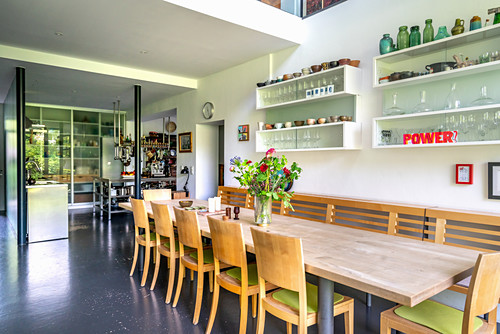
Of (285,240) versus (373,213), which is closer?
(285,240)

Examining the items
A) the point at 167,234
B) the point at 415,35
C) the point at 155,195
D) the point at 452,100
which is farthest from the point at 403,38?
the point at 155,195

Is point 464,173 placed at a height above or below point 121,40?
below

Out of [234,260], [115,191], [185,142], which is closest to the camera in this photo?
[234,260]

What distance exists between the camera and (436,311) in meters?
1.72

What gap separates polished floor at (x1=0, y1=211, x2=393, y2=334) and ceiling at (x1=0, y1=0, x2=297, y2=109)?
277cm

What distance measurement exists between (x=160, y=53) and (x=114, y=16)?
129cm

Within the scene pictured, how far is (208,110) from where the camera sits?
20.3ft

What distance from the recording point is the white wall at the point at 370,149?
2.92 meters

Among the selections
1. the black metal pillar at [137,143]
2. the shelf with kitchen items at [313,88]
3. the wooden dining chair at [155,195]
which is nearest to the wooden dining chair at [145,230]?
the wooden dining chair at [155,195]

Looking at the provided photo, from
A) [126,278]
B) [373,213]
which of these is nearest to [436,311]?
[373,213]

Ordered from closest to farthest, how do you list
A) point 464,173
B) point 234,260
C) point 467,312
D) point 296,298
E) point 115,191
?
point 467,312
point 296,298
point 234,260
point 464,173
point 115,191

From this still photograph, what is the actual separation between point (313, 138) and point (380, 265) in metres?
2.63

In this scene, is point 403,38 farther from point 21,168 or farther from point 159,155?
point 159,155

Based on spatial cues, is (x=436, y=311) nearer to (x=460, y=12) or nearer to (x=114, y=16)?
(x=460, y=12)
